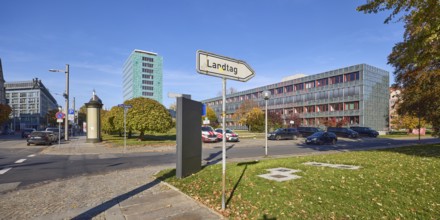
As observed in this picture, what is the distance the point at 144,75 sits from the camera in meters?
138

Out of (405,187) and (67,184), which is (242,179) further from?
(67,184)

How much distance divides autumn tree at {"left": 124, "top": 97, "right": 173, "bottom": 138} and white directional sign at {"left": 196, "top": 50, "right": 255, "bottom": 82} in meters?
19.8

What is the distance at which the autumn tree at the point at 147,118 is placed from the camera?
23484 millimetres

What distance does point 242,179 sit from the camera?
22.8 ft

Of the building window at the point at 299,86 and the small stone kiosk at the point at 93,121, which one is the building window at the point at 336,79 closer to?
the building window at the point at 299,86

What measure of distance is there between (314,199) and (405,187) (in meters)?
2.38

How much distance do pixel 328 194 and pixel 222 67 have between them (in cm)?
342

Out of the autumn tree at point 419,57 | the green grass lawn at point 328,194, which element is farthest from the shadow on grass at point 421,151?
the green grass lawn at point 328,194

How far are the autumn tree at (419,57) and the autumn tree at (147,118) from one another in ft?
60.8

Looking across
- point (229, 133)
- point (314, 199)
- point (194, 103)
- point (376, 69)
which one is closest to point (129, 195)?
point (194, 103)

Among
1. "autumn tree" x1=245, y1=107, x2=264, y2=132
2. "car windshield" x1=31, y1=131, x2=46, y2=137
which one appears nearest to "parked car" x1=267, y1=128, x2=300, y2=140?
"autumn tree" x1=245, y1=107, x2=264, y2=132

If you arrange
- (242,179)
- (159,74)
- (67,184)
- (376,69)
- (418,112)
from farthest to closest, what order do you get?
(159,74)
(376,69)
(418,112)
(67,184)
(242,179)

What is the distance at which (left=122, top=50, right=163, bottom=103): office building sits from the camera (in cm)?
13625

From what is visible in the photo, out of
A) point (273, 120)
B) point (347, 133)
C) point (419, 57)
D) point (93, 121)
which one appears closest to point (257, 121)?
point (273, 120)
